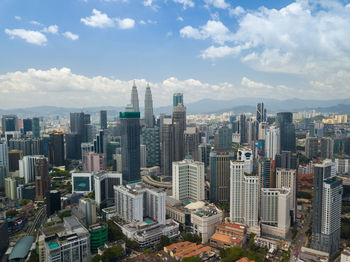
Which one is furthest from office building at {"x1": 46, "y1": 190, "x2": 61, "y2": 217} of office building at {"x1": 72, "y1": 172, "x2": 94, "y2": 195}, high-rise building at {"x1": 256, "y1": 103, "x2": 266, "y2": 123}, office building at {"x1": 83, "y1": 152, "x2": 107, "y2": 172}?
high-rise building at {"x1": 256, "y1": 103, "x2": 266, "y2": 123}

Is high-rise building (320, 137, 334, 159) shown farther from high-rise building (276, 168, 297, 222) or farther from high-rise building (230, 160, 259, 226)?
high-rise building (230, 160, 259, 226)

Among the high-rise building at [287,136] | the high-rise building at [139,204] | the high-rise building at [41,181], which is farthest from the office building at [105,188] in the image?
the high-rise building at [287,136]

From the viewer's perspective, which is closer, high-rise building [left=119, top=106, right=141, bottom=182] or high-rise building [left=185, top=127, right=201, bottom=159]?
high-rise building [left=119, top=106, right=141, bottom=182]

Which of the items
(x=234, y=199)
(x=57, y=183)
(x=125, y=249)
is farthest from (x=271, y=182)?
(x=57, y=183)

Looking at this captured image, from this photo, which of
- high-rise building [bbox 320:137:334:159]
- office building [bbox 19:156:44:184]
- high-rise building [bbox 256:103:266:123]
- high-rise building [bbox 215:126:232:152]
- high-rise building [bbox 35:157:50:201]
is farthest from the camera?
high-rise building [bbox 256:103:266:123]

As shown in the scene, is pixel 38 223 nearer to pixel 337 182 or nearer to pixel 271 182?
pixel 271 182

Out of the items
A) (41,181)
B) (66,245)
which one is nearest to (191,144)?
(41,181)
